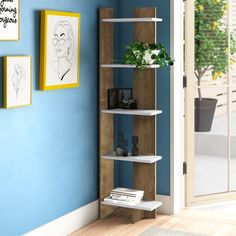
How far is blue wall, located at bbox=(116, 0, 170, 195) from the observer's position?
4434 millimetres

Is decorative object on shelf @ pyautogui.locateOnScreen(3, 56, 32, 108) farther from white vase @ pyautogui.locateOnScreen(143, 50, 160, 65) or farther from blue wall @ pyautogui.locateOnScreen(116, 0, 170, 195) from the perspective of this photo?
blue wall @ pyautogui.locateOnScreen(116, 0, 170, 195)

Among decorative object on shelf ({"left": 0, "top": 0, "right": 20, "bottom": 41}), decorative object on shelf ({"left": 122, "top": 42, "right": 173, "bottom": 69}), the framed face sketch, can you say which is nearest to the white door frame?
decorative object on shelf ({"left": 122, "top": 42, "right": 173, "bottom": 69})

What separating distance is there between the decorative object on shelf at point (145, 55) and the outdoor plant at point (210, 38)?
53cm

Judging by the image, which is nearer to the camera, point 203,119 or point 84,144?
point 84,144

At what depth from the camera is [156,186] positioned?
457 centimetres

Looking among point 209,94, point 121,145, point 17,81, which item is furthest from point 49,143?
point 209,94

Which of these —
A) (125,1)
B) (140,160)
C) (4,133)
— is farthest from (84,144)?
(125,1)

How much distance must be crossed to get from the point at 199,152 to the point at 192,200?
406mm

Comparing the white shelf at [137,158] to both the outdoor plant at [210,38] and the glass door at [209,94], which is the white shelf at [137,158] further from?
the outdoor plant at [210,38]

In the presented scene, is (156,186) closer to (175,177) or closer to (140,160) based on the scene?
(175,177)

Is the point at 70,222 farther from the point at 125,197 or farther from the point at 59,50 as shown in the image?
the point at 59,50

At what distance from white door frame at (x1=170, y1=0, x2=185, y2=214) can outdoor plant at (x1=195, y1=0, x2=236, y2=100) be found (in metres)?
0.16

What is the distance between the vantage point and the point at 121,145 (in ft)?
14.1

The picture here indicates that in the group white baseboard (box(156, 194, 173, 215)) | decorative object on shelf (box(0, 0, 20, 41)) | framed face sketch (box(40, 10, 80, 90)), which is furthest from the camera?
white baseboard (box(156, 194, 173, 215))
